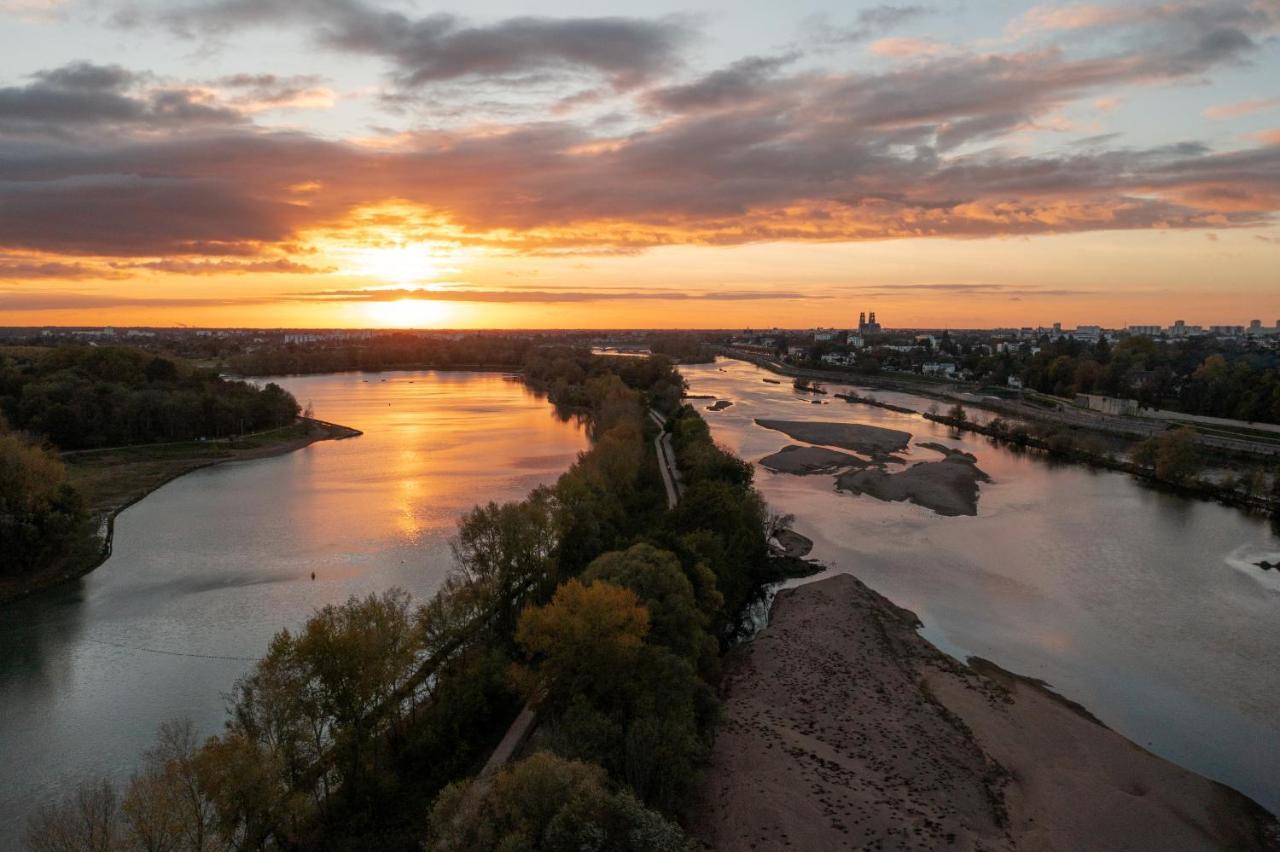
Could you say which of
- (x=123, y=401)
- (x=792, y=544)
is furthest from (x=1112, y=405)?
(x=123, y=401)

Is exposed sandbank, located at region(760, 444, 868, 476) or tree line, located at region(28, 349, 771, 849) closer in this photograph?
tree line, located at region(28, 349, 771, 849)

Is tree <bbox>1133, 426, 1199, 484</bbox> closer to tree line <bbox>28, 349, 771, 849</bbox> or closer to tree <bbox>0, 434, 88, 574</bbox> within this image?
tree line <bbox>28, 349, 771, 849</bbox>

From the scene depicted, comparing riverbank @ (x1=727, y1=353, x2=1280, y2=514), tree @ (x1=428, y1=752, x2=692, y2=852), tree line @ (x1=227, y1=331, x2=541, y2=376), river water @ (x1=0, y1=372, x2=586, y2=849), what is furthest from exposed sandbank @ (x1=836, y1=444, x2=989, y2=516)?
tree line @ (x1=227, y1=331, x2=541, y2=376)

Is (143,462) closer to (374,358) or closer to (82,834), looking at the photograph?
(82,834)

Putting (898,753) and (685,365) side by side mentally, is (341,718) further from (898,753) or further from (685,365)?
(685,365)

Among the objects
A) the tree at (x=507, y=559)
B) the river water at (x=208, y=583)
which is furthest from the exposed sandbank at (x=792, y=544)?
the river water at (x=208, y=583)

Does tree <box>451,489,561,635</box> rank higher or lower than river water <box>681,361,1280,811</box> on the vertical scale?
higher
